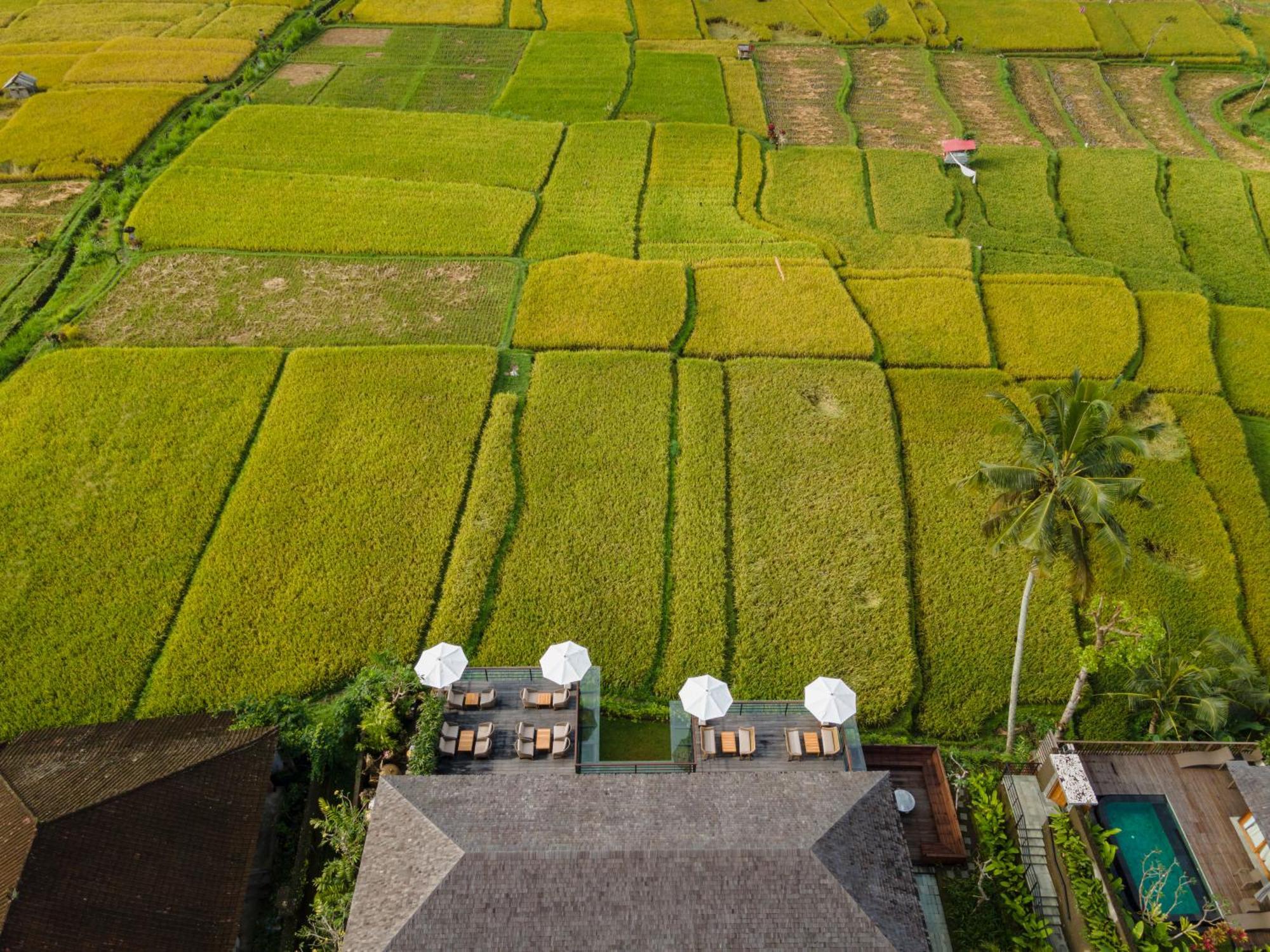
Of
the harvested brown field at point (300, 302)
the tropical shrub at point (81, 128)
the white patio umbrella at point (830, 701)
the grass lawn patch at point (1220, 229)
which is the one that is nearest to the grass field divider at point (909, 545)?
the white patio umbrella at point (830, 701)

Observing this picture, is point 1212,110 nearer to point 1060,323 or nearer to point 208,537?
point 1060,323

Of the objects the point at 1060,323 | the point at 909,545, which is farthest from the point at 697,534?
the point at 1060,323

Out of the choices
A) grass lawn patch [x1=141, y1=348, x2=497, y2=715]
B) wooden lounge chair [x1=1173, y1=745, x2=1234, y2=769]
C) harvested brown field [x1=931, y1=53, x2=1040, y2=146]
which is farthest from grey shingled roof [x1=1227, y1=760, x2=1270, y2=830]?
harvested brown field [x1=931, y1=53, x2=1040, y2=146]

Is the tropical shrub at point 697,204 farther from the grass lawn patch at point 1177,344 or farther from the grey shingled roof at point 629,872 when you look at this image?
the grey shingled roof at point 629,872

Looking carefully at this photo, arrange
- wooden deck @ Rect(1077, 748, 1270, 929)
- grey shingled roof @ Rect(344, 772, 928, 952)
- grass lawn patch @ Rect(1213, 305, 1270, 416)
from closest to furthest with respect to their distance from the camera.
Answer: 1. grey shingled roof @ Rect(344, 772, 928, 952)
2. wooden deck @ Rect(1077, 748, 1270, 929)
3. grass lawn patch @ Rect(1213, 305, 1270, 416)

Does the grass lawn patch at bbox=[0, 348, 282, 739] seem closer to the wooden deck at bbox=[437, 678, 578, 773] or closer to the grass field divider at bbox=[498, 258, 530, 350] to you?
the grass field divider at bbox=[498, 258, 530, 350]

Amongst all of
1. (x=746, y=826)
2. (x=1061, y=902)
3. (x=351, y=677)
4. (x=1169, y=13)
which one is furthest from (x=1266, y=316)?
(x=1169, y=13)
